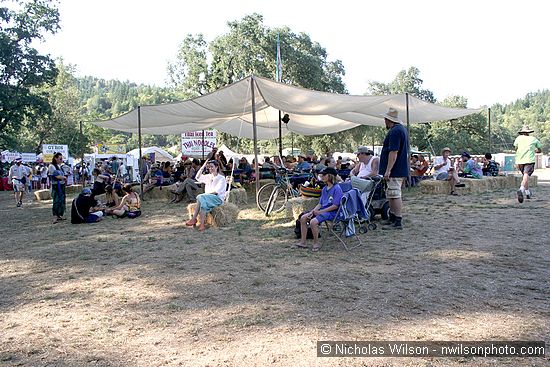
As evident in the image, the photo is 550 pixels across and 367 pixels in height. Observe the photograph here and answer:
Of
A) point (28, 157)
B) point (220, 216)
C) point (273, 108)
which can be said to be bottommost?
point (220, 216)

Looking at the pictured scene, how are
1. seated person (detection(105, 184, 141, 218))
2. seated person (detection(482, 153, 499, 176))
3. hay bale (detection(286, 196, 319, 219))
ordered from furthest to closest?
seated person (detection(482, 153, 499, 176)) → seated person (detection(105, 184, 141, 218)) → hay bale (detection(286, 196, 319, 219))

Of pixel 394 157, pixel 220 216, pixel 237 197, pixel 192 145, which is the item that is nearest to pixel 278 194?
pixel 220 216

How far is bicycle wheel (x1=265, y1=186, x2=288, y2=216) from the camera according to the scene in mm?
8047

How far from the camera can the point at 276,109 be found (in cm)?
1130

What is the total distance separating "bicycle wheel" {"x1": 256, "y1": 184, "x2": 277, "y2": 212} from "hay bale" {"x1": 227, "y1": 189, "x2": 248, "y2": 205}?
1.06m

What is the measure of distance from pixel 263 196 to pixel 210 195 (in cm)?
174

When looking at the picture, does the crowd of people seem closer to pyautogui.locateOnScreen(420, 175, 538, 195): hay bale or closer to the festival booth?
pyautogui.locateOnScreen(420, 175, 538, 195): hay bale

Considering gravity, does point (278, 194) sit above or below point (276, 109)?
below

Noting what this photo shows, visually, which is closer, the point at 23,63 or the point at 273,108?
the point at 273,108

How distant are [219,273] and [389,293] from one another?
65.0 inches

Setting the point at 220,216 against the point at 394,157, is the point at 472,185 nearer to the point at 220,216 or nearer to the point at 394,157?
the point at 394,157

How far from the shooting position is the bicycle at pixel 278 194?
8156 millimetres

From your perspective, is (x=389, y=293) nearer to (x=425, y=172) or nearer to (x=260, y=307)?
(x=260, y=307)

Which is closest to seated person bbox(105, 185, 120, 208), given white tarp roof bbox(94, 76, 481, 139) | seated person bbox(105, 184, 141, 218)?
seated person bbox(105, 184, 141, 218)
